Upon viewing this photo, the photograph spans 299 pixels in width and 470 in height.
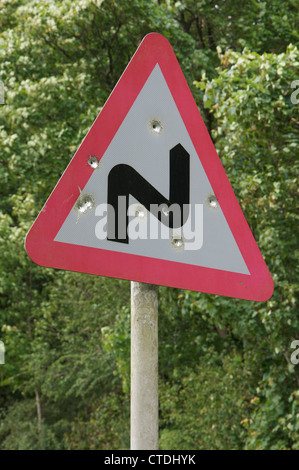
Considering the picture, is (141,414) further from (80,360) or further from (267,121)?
(80,360)

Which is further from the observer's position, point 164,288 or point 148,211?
point 164,288

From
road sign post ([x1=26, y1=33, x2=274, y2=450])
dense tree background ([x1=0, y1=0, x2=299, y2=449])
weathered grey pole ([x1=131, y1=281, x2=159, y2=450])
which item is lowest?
dense tree background ([x1=0, y1=0, x2=299, y2=449])

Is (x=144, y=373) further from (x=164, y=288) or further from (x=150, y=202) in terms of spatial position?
(x=164, y=288)

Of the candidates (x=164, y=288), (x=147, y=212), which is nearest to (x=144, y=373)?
(x=147, y=212)

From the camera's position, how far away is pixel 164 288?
7223 mm

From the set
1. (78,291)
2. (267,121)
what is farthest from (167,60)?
(78,291)

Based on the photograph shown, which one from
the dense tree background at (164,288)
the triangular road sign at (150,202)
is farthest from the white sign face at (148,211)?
the dense tree background at (164,288)

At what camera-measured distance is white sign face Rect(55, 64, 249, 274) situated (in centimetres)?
147

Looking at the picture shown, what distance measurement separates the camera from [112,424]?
1151 centimetres

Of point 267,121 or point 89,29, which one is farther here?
point 89,29

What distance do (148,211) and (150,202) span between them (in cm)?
2

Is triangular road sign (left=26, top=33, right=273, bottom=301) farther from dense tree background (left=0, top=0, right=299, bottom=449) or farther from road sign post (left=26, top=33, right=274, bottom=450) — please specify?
dense tree background (left=0, top=0, right=299, bottom=449)

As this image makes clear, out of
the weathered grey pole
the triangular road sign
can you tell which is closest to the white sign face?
the triangular road sign
